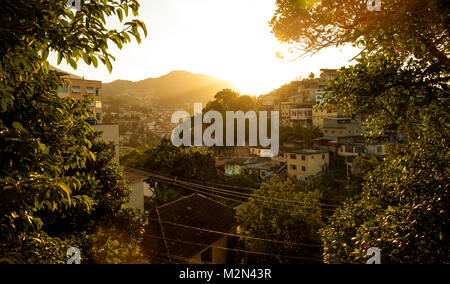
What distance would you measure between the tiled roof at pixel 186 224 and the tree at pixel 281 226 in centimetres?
207

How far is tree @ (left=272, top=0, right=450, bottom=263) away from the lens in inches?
125

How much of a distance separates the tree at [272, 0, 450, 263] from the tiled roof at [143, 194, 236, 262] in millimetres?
10094

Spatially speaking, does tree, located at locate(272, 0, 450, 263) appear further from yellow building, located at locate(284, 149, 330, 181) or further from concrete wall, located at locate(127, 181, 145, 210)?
yellow building, located at locate(284, 149, 330, 181)

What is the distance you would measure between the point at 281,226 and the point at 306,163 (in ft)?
69.2

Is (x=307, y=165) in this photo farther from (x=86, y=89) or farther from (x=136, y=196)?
(x=86, y=89)

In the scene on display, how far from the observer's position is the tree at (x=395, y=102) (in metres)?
3.18

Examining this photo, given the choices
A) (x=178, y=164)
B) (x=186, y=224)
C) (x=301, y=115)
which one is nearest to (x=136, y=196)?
(x=186, y=224)

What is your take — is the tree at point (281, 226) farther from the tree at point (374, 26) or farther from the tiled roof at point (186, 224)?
the tree at point (374, 26)

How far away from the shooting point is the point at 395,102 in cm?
479

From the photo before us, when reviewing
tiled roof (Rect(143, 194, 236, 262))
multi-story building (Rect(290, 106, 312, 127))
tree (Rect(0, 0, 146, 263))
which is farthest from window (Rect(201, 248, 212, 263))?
multi-story building (Rect(290, 106, 312, 127))
